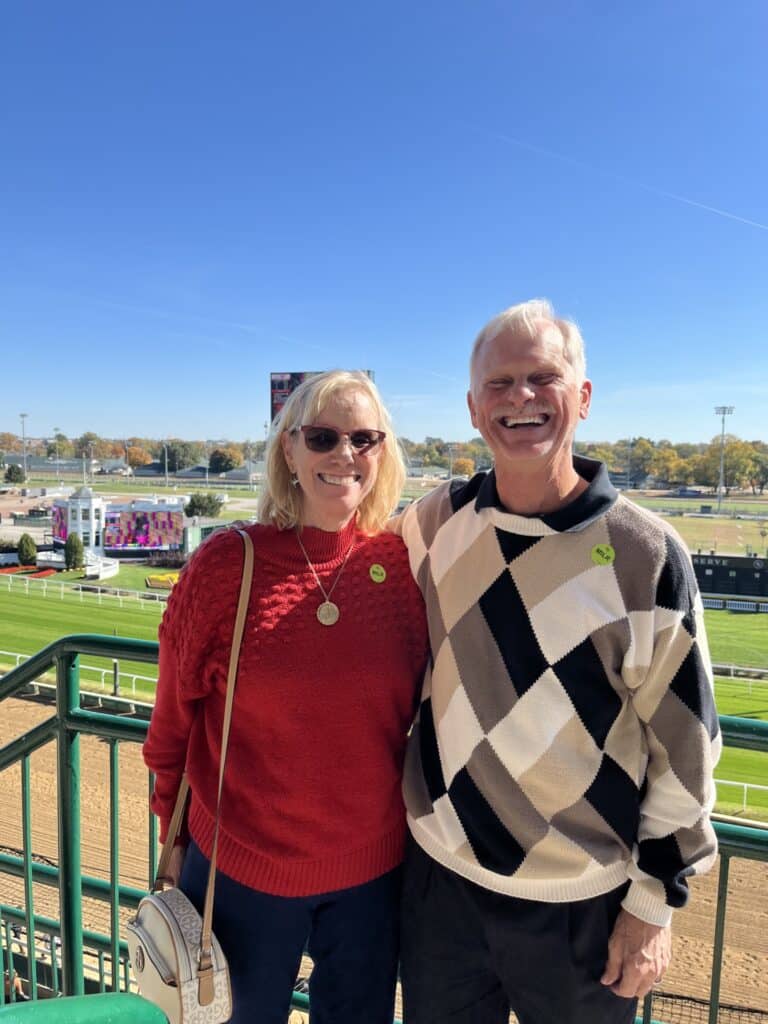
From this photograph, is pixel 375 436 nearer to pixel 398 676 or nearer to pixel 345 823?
pixel 398 676

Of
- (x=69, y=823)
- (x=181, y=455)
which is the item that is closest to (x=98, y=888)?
(x=69, y=823)

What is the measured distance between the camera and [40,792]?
12.6m

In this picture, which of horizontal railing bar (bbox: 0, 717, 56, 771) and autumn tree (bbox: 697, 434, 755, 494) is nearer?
horizontal railing bar (bbox: 0, 717, 56, 771)

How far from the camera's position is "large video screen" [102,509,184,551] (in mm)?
45469

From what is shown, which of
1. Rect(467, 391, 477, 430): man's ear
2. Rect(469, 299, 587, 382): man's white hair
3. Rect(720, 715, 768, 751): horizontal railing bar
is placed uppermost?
Rect(469, 299, 587, 382): man's white hair

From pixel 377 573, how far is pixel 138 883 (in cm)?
876

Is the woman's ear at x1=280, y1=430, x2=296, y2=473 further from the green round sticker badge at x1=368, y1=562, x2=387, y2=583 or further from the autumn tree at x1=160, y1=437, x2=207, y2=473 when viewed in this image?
the autumn tree at x1=160, y1=437, x2=207, y2=473

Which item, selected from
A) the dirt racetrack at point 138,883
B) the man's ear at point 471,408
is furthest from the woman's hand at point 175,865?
the dirt racetrack at point 138,883

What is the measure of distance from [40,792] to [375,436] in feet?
43.0

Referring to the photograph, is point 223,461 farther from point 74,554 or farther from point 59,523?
point 74,554

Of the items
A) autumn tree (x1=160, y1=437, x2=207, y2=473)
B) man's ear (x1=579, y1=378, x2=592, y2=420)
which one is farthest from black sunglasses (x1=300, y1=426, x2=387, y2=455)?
autumn tree (x1=160, y1=437, x2=207, y2=473)

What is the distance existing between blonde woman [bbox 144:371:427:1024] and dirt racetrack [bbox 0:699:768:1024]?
5.80 meters

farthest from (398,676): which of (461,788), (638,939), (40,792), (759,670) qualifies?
(759,670)

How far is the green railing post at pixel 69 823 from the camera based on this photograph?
2.33m
